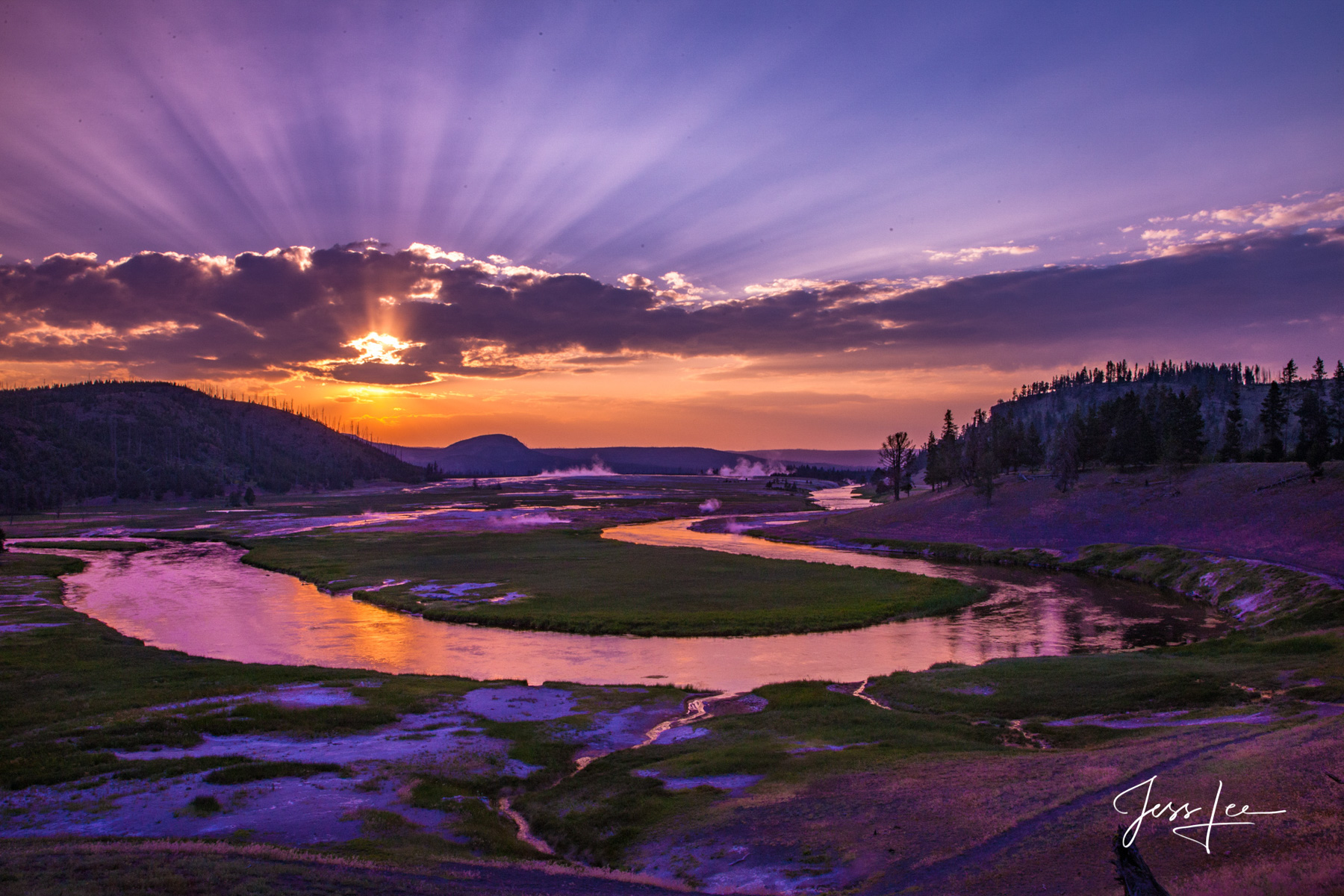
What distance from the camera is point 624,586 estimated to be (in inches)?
2320

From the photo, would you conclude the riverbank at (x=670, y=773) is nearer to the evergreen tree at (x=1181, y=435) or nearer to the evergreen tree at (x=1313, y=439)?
the evergreen tree at (x=1313, y=439)

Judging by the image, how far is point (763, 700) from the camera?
29516 millimetres

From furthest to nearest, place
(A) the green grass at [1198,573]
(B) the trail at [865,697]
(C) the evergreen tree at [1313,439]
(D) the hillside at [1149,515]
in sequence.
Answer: (C) the evergreen tree at [1313,439], (D) the hillside at [1149,515], (A) the green grass at [1198,573], (B) the trail at [865,697]

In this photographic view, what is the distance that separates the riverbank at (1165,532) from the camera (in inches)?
1959

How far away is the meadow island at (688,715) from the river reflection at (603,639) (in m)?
0.34

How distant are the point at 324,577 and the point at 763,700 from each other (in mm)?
50839

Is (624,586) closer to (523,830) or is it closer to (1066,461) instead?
(523,830)

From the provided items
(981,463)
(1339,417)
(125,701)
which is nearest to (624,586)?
(125,701)

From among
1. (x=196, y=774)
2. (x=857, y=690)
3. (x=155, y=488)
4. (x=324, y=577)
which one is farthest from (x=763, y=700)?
(x=155, y=488)

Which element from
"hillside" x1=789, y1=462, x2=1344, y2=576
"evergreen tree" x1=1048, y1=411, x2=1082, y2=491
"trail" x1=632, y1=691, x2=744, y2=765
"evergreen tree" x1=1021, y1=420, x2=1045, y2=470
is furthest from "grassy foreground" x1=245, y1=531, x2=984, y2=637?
"evergreen tree" x1=1021, y1=420, x2=1045, y2=470
